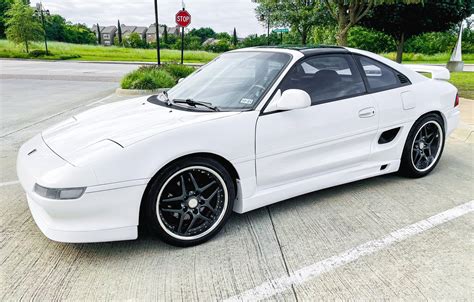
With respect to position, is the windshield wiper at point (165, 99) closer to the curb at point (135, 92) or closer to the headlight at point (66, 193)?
the headlight at point (66, 193)

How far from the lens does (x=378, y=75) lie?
13.9 feet

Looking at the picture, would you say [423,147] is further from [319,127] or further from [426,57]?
[426,57]

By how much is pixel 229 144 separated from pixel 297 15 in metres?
32.9

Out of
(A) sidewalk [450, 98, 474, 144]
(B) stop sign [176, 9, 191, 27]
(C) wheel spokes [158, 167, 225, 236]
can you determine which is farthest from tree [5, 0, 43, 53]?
(C) wheel spokes [158, 167, 225, 236]

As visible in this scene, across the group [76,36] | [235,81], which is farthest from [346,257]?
[76,36]

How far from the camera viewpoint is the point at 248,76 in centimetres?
377

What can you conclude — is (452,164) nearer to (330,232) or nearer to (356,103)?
(356,103)

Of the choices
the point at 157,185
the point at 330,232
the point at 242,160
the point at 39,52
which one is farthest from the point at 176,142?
the point at 39,52

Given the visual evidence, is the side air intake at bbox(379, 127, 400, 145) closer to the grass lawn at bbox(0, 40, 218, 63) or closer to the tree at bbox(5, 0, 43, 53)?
the grass lawn at bbox(0, 40, 218, 63)

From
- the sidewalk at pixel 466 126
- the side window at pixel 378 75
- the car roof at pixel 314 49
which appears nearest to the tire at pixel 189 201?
the car roof at pixel 314 49

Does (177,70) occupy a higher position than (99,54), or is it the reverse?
(177,70)

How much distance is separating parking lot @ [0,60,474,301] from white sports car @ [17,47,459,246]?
0.23m

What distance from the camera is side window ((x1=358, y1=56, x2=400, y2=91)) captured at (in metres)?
4.14

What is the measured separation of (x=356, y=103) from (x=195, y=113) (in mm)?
1561
